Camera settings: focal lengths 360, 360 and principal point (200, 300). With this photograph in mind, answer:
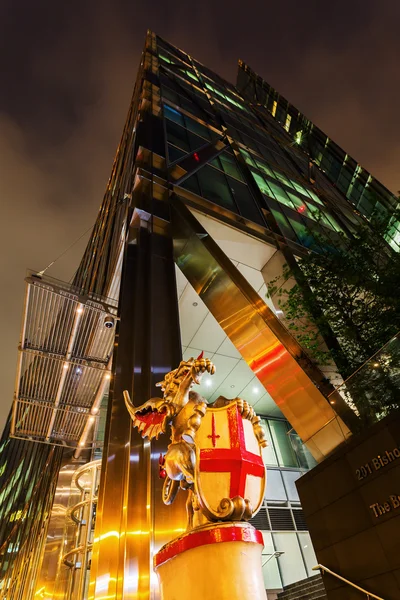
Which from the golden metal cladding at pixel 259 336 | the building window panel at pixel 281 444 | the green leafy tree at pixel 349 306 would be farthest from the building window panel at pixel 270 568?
the green leafy tree at pixel 349 306

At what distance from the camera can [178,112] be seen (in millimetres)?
17641

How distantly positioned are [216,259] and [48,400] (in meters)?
5.77

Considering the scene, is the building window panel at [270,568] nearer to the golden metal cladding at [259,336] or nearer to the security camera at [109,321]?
the golden metal cladding at [259,336]

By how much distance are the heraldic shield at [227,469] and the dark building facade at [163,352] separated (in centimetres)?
290

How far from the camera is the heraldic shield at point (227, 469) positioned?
2020 millimetres

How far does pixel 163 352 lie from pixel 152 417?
437 cm

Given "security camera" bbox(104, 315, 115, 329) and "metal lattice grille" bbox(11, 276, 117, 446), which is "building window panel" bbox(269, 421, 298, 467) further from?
"security camera" bbox(104, 315, 115, 329)

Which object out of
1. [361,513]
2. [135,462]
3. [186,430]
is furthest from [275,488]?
[186,430]

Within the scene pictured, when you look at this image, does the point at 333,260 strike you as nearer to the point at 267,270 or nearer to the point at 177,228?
the point at 267,270

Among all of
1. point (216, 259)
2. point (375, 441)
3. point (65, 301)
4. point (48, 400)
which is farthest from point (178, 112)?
point (375, 441)

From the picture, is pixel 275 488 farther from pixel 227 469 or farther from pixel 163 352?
pixel 227 469

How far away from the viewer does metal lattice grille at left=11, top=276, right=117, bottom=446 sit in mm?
7945

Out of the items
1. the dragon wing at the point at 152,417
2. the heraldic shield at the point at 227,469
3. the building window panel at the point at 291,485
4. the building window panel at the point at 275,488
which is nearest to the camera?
the heraldic shield at the point at 227,469

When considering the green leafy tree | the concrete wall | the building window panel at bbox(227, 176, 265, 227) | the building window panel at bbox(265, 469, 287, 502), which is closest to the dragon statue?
the concrete wall
